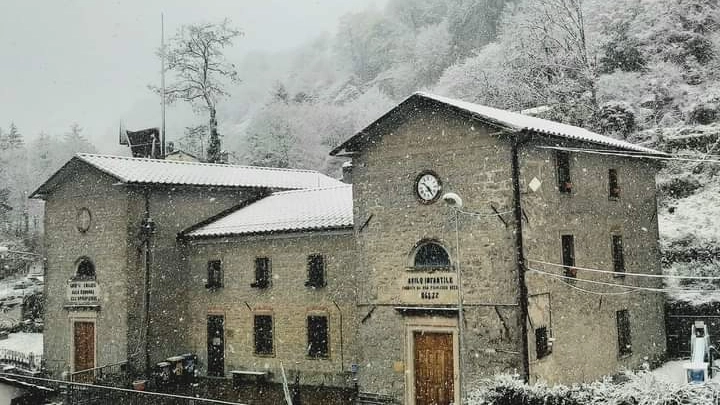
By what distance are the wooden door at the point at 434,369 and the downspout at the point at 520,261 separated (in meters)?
1.93

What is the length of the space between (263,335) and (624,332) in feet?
39.7

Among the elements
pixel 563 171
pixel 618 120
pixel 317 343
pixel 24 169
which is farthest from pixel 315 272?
pixel 24 169

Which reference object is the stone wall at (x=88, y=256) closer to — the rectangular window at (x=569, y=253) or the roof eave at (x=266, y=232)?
the roof eave at (x=266, y=232)

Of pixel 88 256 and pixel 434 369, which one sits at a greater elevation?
pixel 88 256

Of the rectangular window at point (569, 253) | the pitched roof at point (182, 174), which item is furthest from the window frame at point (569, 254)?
the pitched roof at point (182, 174)

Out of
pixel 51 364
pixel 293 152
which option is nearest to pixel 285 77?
pixel 293 152

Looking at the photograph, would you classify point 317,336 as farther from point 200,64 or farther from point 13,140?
point 13,140

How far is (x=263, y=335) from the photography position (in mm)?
22609

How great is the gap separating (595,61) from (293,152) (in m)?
29.6

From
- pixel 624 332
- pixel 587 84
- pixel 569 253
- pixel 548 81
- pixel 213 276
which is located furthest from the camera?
pixel 548 81

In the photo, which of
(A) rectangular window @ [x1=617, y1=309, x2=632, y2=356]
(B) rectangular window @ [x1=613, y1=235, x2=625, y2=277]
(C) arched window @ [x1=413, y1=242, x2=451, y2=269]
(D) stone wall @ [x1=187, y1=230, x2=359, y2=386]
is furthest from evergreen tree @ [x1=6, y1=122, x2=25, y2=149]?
(A) rectangular window @ [x1=617, y1=309, x2=632, y2=356]

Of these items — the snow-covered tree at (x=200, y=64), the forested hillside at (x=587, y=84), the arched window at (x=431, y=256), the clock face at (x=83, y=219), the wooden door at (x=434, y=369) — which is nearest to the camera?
the wooden door at (x=434, y=369)

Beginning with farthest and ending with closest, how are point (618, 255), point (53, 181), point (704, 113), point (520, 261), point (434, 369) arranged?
point (704, 113) < point (53, 181) < point (618, 255) < point (434, 369) < point (520, 261)

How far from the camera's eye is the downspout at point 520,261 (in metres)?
14.9
